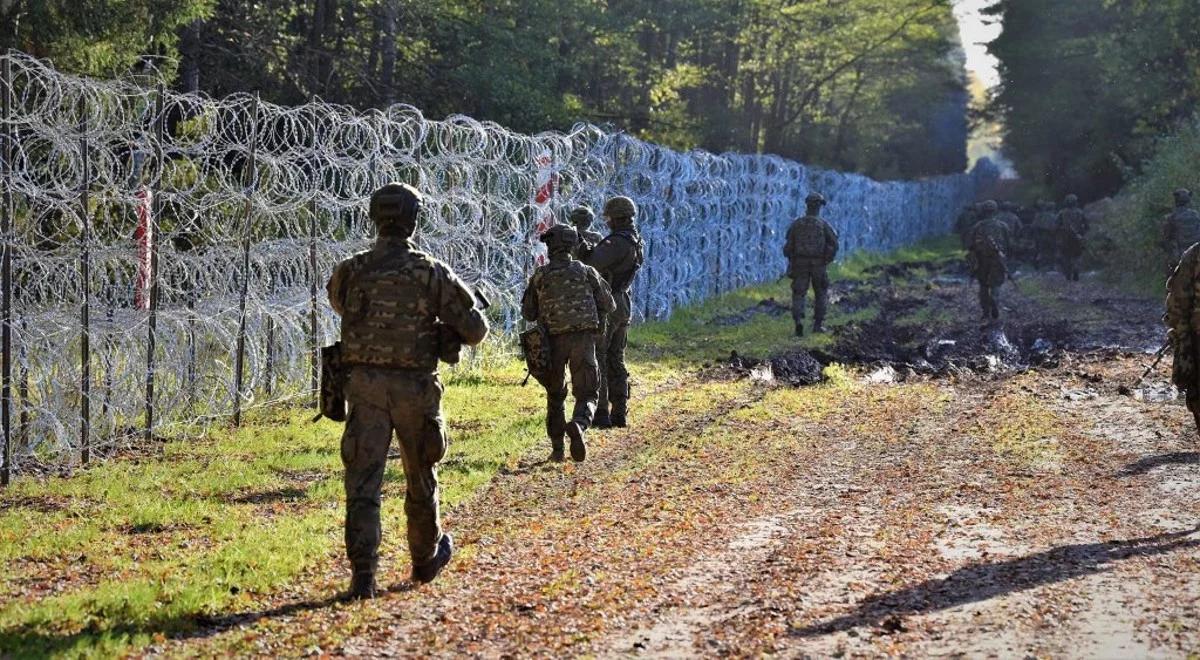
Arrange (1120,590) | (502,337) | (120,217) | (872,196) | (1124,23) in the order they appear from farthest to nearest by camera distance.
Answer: (1124,23) → (872,196) → (502,337) → (120,217) → (1120,590)

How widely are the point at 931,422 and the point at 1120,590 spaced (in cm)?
586

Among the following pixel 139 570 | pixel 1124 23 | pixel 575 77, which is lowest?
pixel 139 570

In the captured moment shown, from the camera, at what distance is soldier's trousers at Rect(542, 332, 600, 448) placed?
1000 cm

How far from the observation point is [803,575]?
677 centimetres

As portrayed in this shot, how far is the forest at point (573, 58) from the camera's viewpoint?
49.8 feet

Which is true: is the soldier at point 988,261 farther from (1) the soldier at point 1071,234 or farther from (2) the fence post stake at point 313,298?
(2) the fence post stake at point 313,298

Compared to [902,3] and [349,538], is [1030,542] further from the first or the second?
[902,3]

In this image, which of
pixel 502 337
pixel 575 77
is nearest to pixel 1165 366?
pixel 502 337

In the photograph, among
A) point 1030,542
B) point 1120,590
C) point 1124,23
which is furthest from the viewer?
point 1124,23

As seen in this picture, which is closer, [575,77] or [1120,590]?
[1120,590]

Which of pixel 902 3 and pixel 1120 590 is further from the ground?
pixel 902 3

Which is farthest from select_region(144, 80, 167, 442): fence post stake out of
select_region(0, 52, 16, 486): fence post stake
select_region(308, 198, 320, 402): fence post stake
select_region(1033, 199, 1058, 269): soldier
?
select_region(1033, 199, 1058, 269): soldier

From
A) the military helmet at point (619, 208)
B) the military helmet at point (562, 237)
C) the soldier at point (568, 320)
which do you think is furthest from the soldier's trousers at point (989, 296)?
the military helmet at point (562, 237)

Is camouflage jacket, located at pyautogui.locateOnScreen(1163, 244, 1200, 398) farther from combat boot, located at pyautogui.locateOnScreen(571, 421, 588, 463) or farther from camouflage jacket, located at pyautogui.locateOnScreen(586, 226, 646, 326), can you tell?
camouflage jacket, located at pyautogui.locateOnScreen(586, 226, 646, 326)
